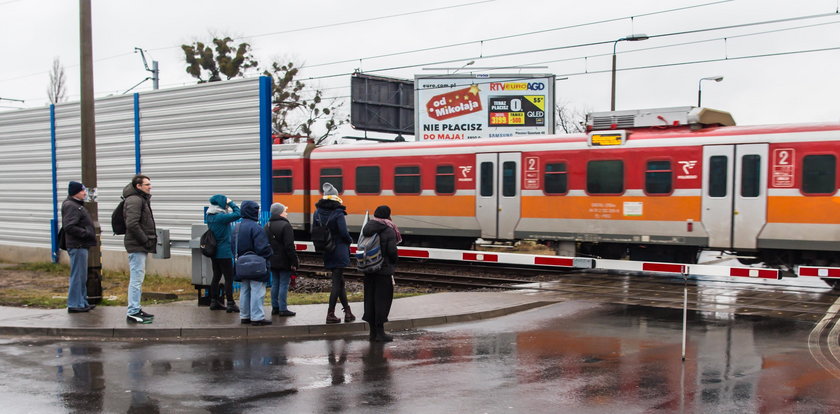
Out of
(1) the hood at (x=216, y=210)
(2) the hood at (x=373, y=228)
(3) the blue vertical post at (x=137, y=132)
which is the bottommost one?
(2) the hood at (x=373, y=228)

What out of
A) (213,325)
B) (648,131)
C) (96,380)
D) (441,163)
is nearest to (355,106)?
(441,163)

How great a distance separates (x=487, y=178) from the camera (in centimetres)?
1962

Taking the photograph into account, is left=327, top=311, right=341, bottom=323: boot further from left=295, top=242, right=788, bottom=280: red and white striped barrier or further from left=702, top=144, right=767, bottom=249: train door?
left=702, top=144, right=767, bottom=249: train door

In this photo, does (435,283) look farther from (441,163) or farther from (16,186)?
(16,186)

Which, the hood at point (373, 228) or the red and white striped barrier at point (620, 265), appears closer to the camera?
the hood at point (373, 228)

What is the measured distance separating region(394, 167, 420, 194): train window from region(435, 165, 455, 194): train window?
0.63 metres

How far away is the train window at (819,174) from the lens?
15477mm

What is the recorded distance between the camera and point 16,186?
20.7 metres

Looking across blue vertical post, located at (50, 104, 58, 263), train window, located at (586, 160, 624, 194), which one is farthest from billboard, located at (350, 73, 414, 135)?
train window, located at (586, 160, 624, 194)

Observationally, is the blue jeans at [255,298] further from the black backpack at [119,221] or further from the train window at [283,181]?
the train window at [283,181]

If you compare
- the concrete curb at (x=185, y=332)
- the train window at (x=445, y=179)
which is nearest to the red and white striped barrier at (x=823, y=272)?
the concrete curb at (x=185, y=332)

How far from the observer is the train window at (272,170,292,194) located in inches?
933

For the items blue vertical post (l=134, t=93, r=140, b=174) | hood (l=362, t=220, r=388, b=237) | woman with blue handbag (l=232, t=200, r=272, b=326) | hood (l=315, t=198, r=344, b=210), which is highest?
blue vertical post (l=134, t=93, r=140, b=174)

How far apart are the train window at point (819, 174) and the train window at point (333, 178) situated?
11911 mm
